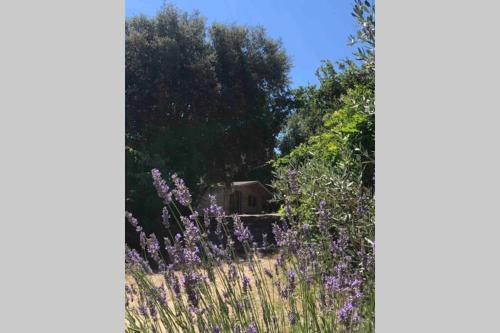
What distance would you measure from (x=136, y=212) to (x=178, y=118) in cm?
182

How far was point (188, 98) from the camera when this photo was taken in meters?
7.79

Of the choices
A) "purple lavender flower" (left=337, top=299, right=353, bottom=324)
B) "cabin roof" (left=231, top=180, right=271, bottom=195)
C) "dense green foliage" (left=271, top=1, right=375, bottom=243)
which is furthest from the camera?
"cabin roof" (left=231, top=180, right=271, bottom=195)

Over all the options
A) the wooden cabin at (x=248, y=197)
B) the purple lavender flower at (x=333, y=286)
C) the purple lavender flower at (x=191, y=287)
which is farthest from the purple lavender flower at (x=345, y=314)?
the wooden cabin at (x=248, y=197)

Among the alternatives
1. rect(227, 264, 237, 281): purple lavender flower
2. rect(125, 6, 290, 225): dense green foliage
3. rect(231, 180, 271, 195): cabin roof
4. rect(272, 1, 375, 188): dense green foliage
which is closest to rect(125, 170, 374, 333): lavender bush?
rect(227, 264, 237, 281): purple lavender flower

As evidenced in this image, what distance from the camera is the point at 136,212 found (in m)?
7.96

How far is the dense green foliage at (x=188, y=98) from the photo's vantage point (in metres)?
6.95

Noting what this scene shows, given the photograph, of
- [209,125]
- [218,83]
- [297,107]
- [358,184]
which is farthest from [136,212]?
[358,184]

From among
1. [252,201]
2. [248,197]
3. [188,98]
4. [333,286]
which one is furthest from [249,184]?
[333,286]

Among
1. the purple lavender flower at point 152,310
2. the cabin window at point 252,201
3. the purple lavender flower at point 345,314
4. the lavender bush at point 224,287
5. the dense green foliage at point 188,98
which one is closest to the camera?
the purple lavender flower at point 345,314

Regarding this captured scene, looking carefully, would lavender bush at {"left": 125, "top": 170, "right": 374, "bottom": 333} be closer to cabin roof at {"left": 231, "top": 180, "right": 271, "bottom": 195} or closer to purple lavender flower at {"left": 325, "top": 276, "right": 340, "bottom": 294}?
purple lavender flower at {"left": 325, "top": 276, "right": 340, "bottom": 294}

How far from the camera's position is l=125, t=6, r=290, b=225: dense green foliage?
6.95 metres

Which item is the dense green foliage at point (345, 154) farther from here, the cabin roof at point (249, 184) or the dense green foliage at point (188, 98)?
the dense green foliage at point (188, 98)

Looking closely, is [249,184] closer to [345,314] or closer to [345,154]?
[345,154]
